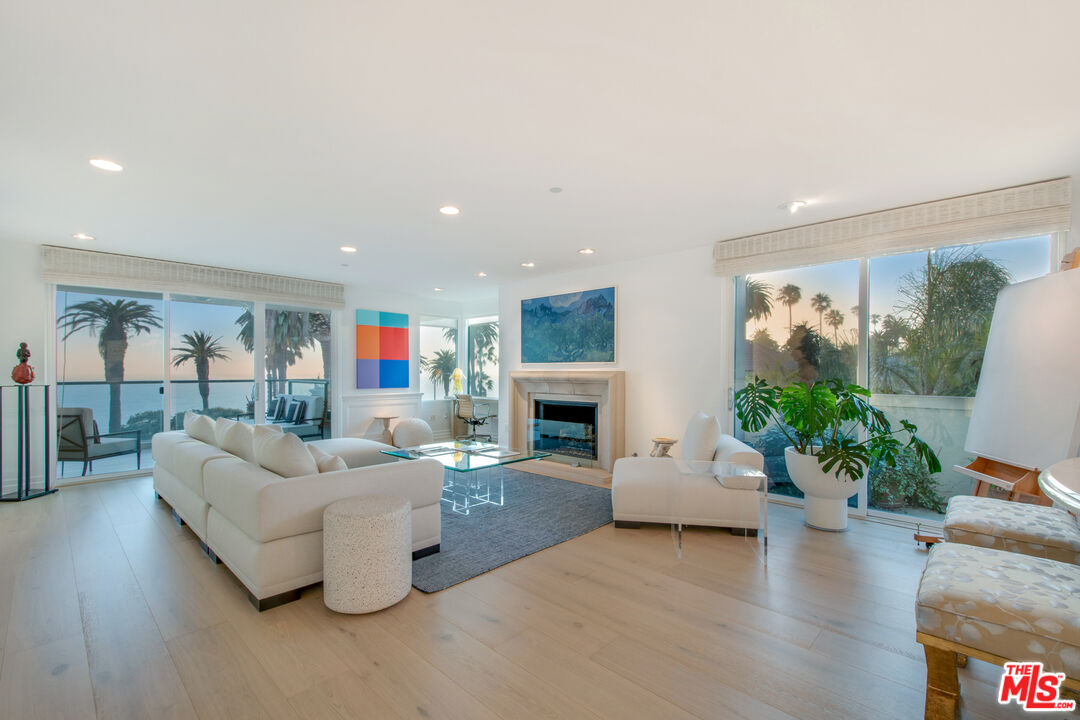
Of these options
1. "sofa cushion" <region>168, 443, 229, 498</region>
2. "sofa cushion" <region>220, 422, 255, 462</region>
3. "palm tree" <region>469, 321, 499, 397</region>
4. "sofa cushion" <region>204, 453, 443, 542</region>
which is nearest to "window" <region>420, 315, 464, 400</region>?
"palm tree" <region>469, 321, 499, 397</region>

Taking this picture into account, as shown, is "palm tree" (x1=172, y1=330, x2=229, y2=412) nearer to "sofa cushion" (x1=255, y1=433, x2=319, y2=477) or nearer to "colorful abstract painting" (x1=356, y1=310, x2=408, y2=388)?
"colorful abstract painting" (x1=356, y1=310, x2=408, y2=388)

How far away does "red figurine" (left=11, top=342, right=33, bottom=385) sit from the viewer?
4188mm

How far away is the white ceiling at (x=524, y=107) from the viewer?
164 cm

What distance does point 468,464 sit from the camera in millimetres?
3760

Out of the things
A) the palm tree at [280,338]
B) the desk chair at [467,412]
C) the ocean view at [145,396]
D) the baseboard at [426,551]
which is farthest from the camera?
the desk chair at [467,412]

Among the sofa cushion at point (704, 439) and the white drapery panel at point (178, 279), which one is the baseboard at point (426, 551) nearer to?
the sofa cushion at point (704, 439)

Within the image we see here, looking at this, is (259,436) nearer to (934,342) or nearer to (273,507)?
(273,507)

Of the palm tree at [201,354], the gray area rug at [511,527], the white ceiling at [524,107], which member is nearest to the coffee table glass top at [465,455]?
the gray area rug at [511,527]

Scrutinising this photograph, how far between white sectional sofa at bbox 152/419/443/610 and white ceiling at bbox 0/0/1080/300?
5.90 ft

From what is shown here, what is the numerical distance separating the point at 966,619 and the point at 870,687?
0.56 m

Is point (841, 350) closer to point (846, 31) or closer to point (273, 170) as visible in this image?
point (846, 31)

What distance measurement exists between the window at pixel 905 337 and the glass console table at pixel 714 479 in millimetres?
1150

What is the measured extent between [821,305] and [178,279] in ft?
22.5

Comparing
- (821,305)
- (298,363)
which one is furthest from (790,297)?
(298,363)
